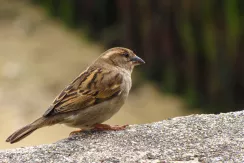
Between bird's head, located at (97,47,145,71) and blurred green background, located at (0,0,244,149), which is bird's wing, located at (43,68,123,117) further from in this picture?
blurred green background, located at (0,0,244,149)

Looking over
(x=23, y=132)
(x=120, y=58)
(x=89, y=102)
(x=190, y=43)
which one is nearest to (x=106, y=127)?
(x=89, y=102)

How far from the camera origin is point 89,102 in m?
5.02

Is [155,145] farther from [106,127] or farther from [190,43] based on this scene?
[190,43]

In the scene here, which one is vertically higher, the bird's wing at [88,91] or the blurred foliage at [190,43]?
the blurred foliage at [190,43]

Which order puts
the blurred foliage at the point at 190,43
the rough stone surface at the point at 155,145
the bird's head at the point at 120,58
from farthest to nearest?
the blurred foliage at the point at 190,43 < the bird's head at the point at 120,58 < the rough stone surface at the point at 155,145

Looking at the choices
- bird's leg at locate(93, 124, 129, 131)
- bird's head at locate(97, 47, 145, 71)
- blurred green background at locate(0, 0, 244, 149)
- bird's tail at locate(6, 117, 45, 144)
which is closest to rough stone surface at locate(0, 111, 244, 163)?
bird's leg at locate(93, 124, 129, 131)

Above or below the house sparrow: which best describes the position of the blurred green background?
above

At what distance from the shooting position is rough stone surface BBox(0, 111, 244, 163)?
14.2 feet

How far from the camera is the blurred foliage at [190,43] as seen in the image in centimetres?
866

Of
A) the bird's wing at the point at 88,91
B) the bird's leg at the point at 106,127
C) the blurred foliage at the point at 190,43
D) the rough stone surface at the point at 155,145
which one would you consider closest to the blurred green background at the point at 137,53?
the blurred foliage at the point at 190,43

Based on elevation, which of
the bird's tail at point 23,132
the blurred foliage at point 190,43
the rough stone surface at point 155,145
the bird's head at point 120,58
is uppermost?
the blurred foliage at point 190,43

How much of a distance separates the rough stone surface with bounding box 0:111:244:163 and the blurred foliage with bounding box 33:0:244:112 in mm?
3825

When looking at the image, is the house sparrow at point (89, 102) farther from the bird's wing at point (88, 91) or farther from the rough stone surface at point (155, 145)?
the rough stone surface at point (155, 145)

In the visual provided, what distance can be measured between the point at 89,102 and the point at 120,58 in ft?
1.93
